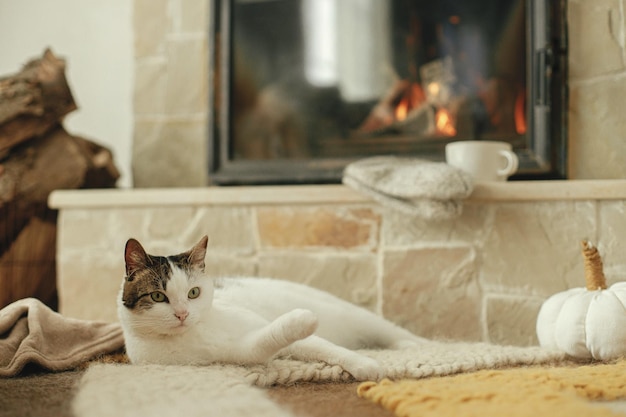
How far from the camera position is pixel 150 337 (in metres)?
0.92

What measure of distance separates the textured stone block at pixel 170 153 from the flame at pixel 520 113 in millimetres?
934

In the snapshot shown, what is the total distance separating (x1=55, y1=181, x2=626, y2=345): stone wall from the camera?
4.39ft

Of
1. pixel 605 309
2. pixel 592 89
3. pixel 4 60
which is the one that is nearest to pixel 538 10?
pixel 592 89

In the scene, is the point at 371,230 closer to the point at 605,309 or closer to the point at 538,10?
the point at 605,309

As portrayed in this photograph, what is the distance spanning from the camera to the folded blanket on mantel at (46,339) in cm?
96

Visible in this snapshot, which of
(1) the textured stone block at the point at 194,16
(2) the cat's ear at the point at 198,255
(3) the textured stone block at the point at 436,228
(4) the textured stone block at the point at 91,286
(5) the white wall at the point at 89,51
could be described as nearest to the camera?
(2) the cat's ear at the point at 198,255

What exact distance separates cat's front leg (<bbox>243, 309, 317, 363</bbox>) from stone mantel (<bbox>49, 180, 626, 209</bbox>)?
62 cm

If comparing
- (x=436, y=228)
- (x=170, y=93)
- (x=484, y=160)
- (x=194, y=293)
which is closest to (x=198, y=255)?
(x=194, y=293)

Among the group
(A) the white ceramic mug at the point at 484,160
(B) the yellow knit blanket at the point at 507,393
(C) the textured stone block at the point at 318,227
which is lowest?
(B) the yellow knit blanket at the point at 507,393

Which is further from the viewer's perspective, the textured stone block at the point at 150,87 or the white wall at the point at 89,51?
the white wall at the point at 89,51

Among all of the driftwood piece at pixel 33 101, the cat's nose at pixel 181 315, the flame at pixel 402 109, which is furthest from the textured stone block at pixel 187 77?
the cat's nose at pixel 181 315

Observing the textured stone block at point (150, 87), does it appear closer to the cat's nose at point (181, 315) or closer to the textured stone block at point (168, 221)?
the textured stone block at point (168, 221)

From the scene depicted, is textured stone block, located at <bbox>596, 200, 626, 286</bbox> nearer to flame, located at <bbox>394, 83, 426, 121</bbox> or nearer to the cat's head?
flame, located at <bbox>394, 83, 426, 121</bbox>

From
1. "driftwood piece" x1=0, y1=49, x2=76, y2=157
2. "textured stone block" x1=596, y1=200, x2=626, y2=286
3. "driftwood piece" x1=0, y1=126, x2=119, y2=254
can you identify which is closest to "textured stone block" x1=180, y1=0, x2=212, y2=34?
"driftwood piece" x1=0, y1=49, x2=76, y2=157
